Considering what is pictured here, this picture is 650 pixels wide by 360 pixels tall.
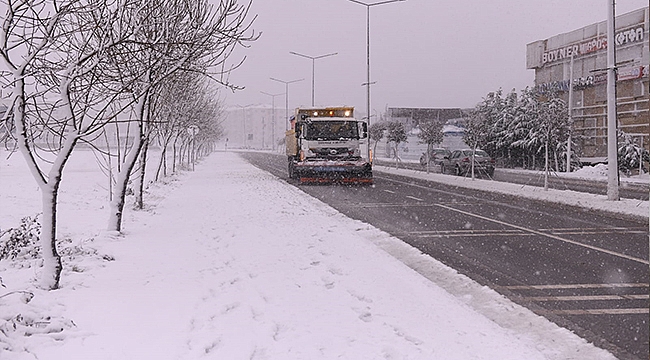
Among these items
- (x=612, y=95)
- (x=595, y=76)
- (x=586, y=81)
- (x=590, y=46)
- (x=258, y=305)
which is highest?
(x=590, y=46)

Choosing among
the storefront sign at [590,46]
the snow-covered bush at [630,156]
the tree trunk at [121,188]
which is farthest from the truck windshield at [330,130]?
the storefront sign at [590,46]

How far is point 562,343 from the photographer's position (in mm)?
5527

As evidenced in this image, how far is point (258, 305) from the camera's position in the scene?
6.50 meters

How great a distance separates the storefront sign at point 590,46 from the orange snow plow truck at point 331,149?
73.9 ft

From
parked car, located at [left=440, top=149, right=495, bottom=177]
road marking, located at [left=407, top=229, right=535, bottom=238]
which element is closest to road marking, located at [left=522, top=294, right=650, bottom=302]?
road marking, located at [left=407, top=229, right=535, bottom=238]

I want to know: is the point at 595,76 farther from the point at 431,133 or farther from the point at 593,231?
the point at 593,231

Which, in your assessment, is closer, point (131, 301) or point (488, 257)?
point (131, 301)

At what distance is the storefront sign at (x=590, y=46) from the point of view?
4009 cm

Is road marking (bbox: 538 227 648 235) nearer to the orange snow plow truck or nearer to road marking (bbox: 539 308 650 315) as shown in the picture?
road marking (bbox: 539 308 650 315)

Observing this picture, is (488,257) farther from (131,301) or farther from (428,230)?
(131,301)

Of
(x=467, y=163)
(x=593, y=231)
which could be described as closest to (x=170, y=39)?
(x=593, y=231)

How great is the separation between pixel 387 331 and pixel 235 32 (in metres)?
6.08

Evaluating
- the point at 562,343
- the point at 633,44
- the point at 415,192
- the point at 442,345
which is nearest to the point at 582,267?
the point at 562,343

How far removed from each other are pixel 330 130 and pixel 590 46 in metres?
27.4
